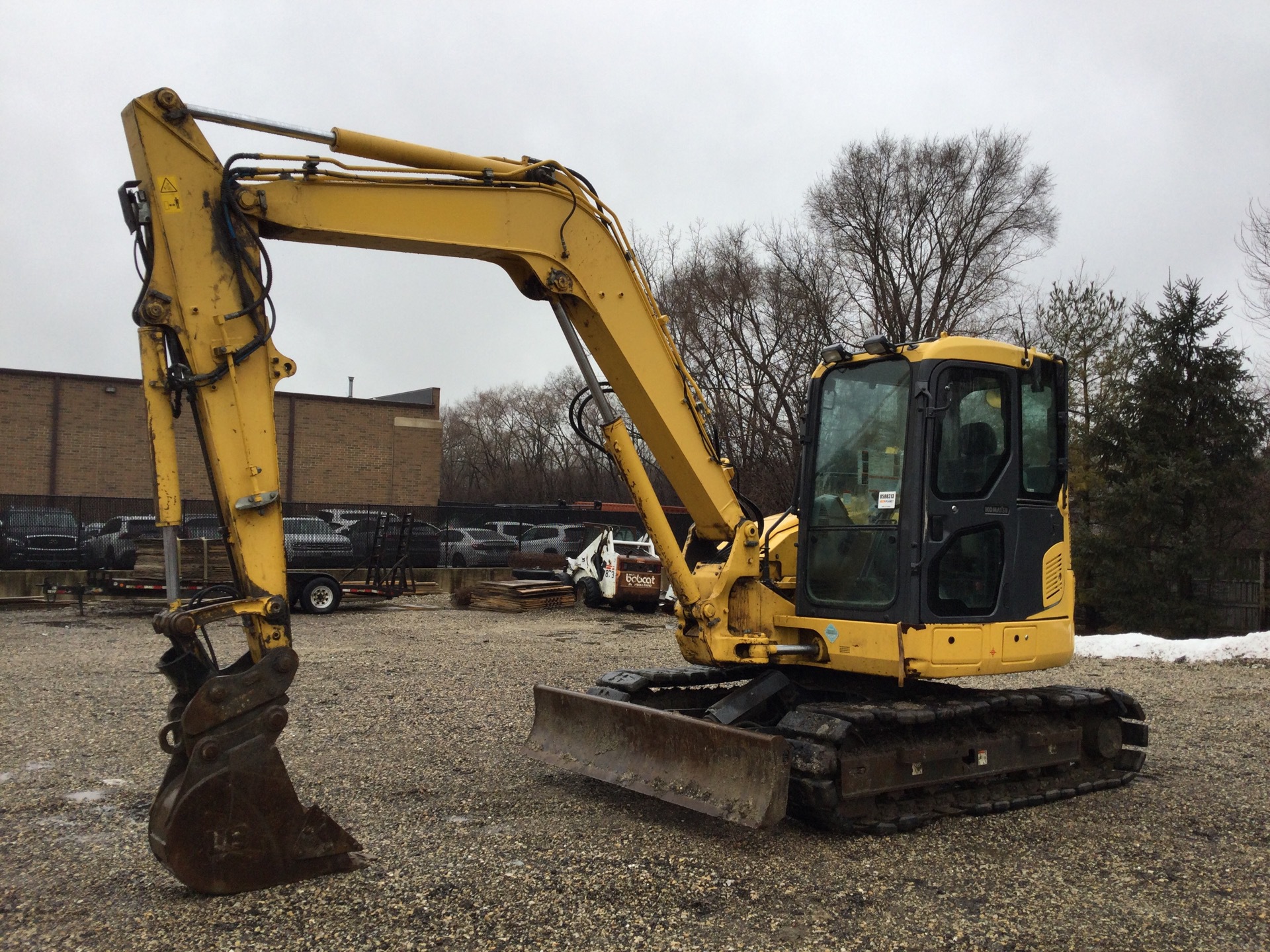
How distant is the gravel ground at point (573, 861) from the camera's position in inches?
173

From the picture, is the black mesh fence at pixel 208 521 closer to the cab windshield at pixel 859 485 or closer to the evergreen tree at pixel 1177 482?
the evergreen tree at pixel 1177 482

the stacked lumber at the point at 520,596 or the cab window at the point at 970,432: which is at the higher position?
the cab window at the point at 970,432

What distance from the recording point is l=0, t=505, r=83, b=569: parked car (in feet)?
70.5

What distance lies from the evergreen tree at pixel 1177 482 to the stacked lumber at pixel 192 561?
16645mm

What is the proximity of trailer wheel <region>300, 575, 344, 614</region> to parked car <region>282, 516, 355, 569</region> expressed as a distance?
2.90 ft

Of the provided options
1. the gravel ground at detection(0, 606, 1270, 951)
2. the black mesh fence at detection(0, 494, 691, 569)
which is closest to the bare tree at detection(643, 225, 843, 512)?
the black mesh fence at detection(0, 494, 691, 569)

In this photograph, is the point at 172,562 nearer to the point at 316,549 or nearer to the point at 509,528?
the point at 316,549

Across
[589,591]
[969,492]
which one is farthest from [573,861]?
[589,591]

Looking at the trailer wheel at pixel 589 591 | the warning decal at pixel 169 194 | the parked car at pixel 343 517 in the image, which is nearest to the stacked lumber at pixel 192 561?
the parked car at pixel 343 517

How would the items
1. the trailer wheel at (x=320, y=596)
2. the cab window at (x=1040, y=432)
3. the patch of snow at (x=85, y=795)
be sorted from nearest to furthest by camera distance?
1. the patch of snow at (x=85, y=795)
2. the cab window at (x=1040, y=432)
3. the trailer wheel at (x=320, y=596)

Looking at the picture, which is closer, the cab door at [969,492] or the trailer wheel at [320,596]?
the cab door at [969,492]

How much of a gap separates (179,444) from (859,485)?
2930cm

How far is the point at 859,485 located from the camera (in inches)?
251

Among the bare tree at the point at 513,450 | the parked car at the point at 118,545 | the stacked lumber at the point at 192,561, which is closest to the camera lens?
the stacked lumber at the point at 192,561
